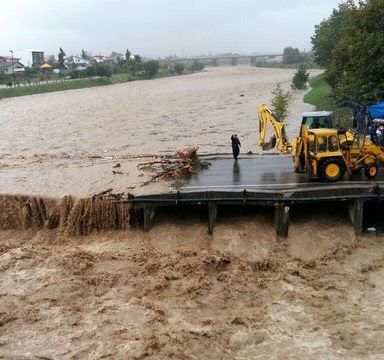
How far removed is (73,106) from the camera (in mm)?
55531

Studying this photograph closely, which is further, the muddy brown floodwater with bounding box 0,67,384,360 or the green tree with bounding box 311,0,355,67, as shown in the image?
the green tree with bounding box 311,0,355,67

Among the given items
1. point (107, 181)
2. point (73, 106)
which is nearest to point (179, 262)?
point (107, 181)

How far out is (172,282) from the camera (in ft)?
42.9

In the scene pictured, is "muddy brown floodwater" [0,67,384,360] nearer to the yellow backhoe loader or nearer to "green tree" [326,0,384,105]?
the yellow backhoe loader

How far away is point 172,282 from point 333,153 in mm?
6458

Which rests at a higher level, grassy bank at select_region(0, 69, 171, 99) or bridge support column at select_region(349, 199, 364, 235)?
grassy bank at select_region(0, 69, 171, 99)

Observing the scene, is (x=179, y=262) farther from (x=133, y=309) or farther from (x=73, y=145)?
(x=73, y=145)

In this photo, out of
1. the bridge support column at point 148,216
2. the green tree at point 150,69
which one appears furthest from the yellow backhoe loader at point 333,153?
the green tree at point 150,69

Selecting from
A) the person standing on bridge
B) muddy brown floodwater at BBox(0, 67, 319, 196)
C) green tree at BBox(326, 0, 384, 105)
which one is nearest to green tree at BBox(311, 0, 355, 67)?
muddy brown floodwater at BBox(0, 67, 319, 196)

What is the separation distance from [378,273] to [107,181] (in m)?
10.3

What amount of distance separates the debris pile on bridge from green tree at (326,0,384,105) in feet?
36.3

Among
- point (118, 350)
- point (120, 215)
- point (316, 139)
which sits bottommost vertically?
point (118, 350)

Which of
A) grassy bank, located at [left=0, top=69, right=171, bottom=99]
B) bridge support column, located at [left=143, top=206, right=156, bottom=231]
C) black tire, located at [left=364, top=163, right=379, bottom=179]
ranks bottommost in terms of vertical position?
bridge support column, located at [left=143, top=206, right=156, bottom=231]

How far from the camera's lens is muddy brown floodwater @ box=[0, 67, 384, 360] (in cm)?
1062
